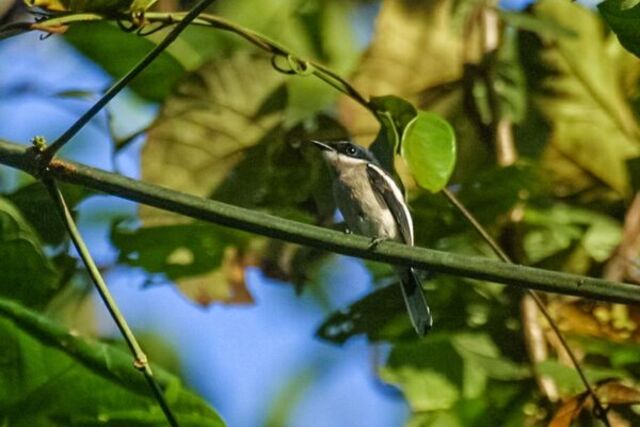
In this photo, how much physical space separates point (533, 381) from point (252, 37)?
94 cm

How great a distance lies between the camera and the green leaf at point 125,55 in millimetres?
2734

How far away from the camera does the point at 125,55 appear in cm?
278

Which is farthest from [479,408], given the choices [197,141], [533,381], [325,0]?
[325,0]

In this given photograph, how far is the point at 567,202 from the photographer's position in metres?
3.03

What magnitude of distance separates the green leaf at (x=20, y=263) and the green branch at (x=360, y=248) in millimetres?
592

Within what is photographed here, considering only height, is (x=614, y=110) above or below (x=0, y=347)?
below

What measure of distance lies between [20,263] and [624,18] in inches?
39.3

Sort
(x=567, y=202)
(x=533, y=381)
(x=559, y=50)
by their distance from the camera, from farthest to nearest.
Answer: (x=559, y=50), (x=567, y=202), (x=533, y=381)

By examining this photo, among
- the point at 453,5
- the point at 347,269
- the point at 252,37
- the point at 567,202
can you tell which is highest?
the point at 252,37

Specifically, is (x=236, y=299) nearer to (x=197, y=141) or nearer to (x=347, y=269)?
(x=197, y=141)

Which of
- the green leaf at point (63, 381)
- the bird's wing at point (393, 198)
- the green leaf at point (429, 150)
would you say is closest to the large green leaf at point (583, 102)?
the bird's wing at point (393, 198)

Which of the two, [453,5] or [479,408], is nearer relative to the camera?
[479,408]

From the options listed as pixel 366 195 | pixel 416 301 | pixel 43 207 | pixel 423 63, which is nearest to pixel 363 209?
pixel 366 195

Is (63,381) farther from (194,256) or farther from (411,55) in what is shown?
(411,55)
